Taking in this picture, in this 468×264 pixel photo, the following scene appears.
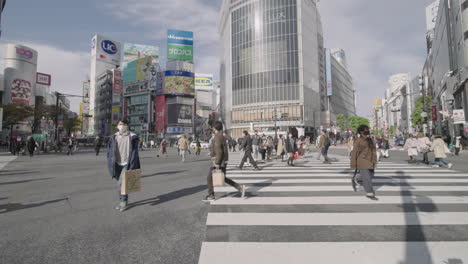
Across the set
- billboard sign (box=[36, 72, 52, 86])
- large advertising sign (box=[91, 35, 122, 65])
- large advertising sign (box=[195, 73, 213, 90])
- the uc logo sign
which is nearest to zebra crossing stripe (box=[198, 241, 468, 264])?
billboard sign (box=[36, 72, 52, 86])

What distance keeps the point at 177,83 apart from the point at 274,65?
27734 mm

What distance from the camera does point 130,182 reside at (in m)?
4.65

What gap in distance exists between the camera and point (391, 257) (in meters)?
2.67

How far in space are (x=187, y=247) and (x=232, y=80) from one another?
58.8 metres

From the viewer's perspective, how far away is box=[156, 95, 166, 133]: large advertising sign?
68.6 metres

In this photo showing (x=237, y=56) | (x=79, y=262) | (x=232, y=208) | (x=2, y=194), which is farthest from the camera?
(x=237, y=56)

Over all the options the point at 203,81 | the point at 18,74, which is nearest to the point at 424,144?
the point at 203,81

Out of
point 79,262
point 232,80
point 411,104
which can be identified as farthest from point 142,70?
point 411,104

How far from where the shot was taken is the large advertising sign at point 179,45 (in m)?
70.8

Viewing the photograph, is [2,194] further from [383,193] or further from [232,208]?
[383,193]

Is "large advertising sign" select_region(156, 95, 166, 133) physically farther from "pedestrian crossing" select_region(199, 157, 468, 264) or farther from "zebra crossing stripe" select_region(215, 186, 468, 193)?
"pedestrian crossing" select_region(199, 157, 468, 264)

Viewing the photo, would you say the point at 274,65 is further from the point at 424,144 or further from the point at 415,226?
the point at 415,226

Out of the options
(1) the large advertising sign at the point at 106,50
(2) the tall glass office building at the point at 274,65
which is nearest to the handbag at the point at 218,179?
(2) the tall glass office building at the point at 274,65

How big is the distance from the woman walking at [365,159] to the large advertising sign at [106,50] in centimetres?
11323
